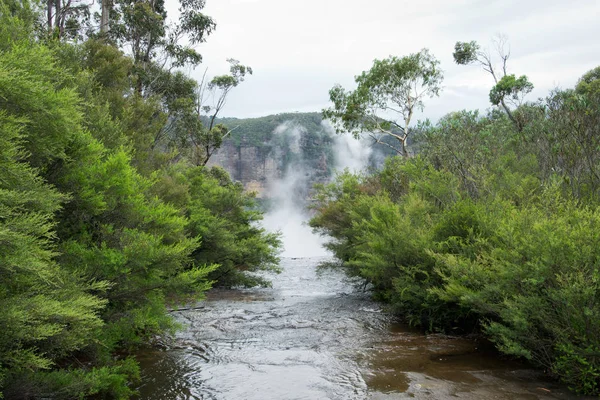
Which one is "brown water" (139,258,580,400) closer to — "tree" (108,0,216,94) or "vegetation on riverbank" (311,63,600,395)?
"vegetation on riverbank" (311,63,600,395)

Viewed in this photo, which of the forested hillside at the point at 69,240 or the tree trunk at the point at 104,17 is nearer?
the forested hillside at the point at 69,240

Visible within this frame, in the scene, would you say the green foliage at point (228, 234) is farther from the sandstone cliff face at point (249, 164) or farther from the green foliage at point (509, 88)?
the sandstone cliff face at point (249, 164)

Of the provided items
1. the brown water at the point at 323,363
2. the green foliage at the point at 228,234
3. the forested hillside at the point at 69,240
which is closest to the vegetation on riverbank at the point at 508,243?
the brown water at the point at 323,363

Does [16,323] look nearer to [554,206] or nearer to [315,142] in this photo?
[554,206]

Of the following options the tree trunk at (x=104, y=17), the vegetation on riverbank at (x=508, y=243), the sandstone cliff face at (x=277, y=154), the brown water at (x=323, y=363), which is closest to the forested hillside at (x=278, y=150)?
the sandstone cliff face at (x=277, y=154)

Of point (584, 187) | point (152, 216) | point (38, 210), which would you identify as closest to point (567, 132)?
point (584, 187)

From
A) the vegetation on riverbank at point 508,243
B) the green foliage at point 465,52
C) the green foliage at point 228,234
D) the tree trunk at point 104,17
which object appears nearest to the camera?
the vegetation on riverbank at point 508,243

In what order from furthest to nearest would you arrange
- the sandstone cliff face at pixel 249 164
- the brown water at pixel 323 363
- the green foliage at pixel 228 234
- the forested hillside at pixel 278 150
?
the forested hillside at pixel 278 150 → the sandstone cliff face at pixel 249 164 → the green foliage at pixel 228 234 → the brown water at pixel 323 363

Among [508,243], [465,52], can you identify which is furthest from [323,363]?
[465,52]

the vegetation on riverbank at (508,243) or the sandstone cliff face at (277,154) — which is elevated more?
the sandstone cliff face at (277,154)

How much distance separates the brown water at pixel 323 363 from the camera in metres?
6.38

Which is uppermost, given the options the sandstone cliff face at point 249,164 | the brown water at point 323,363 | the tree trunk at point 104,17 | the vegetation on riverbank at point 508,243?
the tree trunk at point 104,17

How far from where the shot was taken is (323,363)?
7.79 meters

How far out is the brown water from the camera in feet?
20.9
